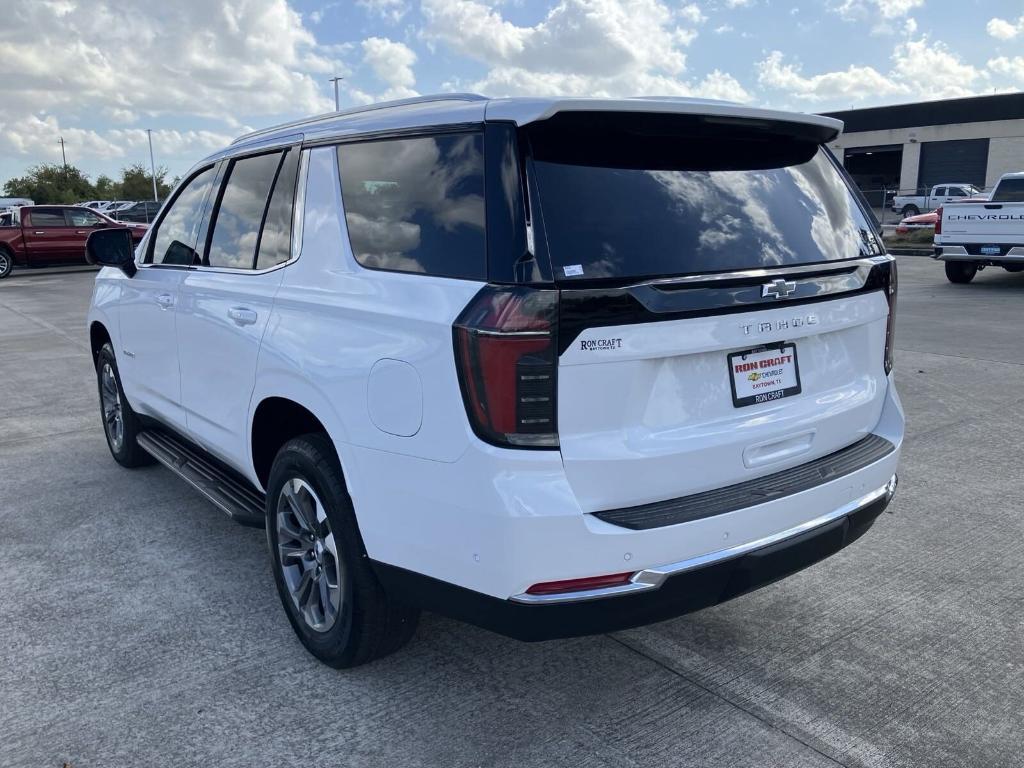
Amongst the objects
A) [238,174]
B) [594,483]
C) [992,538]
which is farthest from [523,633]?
[992,538]

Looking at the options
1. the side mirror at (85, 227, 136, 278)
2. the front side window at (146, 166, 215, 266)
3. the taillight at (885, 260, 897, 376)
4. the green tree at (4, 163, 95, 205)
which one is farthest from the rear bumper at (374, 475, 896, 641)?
the green tree at (4, 163, 95, 205)

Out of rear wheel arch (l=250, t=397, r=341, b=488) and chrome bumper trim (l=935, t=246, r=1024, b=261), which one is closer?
rear wheel arch (l=250, t=397, r=341, b=488)

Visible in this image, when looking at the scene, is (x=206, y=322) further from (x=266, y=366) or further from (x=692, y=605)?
(x=692, y=605)

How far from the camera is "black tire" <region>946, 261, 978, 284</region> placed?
16.1 metres

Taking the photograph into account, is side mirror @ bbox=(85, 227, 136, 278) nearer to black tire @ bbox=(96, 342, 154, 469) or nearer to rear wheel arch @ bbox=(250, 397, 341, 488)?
black tire @ bbox=(96, 342, 154, 469)

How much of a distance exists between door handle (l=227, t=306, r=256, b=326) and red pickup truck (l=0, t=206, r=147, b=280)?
21833 millimetres

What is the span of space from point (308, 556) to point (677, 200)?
1.83 meters

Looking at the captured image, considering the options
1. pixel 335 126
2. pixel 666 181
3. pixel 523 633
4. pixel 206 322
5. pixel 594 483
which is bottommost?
pixel 523 633

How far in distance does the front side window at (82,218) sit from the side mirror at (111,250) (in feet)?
69.6

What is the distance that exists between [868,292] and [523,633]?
170 cm

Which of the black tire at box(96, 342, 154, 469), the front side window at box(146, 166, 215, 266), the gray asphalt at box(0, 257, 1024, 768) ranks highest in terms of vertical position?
the front side window at box(146, 166, 215, 266)

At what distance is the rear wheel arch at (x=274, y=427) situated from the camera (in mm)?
3246

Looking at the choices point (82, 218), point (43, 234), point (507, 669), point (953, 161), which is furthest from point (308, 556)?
point (953, 161)

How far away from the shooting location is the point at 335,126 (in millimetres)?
3260
